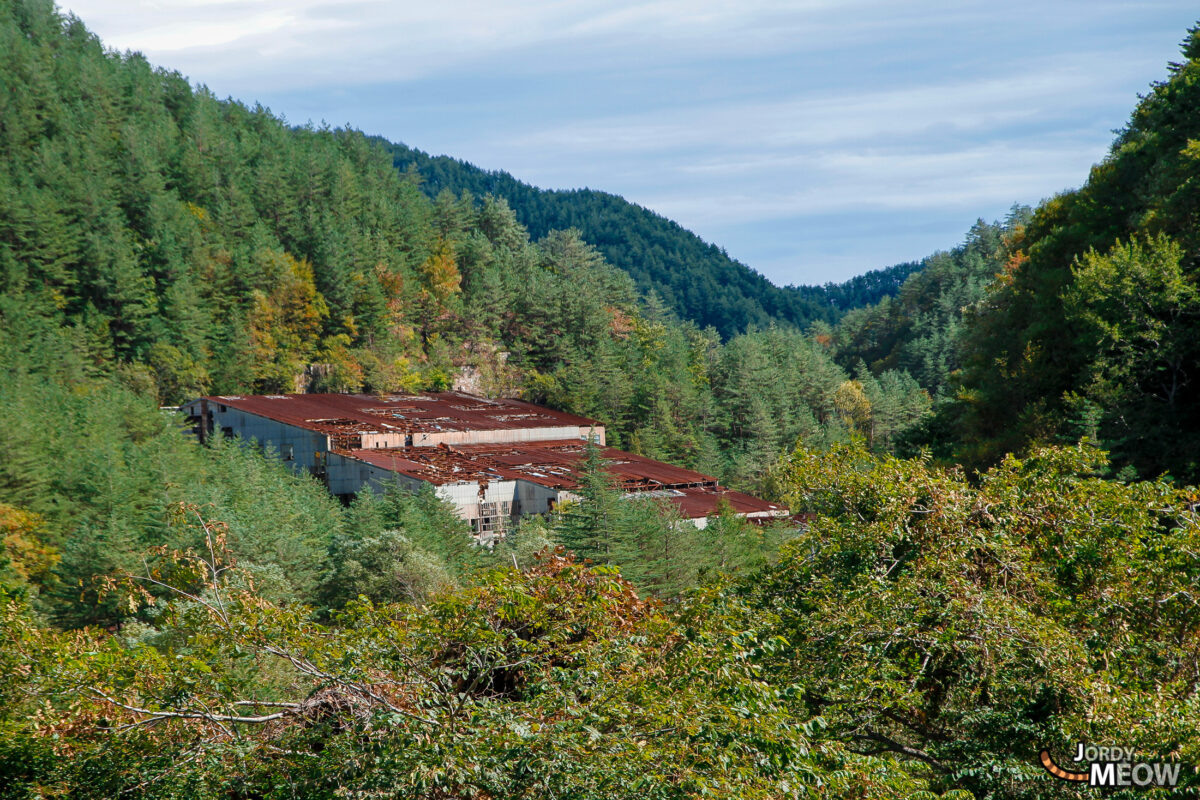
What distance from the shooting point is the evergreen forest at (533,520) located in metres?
10.5

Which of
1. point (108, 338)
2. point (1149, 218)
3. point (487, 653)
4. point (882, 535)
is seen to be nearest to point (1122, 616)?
point (882, 535)

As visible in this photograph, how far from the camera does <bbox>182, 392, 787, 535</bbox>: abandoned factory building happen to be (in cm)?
5931

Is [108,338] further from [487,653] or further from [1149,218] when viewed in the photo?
[487,653]

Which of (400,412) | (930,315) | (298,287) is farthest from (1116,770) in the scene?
(930,315)

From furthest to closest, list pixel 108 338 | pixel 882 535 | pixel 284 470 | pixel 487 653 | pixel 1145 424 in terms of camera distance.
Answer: pixel 108 338 → pixel 284 470 → pixel 1145 424 → pixel 882 535 → pixel 487 653

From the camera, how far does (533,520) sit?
55875 millimetres

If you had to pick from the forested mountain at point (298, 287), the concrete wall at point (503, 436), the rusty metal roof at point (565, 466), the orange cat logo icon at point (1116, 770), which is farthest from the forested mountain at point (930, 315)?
the orange cat logo icon at point (1116, 770)

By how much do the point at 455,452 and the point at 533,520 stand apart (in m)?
14.9

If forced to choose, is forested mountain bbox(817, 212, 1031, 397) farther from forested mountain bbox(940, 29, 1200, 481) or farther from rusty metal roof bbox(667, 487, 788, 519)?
forested mountain bbox(940, 29, 1200, 481)

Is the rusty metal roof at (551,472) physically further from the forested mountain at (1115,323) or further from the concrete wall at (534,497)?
the forested mountain at (1115,323)

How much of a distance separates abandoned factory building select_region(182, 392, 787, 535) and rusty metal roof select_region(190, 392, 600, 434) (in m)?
0.09

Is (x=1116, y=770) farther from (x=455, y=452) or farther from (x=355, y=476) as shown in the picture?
(x=455, y=452)

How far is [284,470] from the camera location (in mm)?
64625

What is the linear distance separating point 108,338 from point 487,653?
80.4 metres
